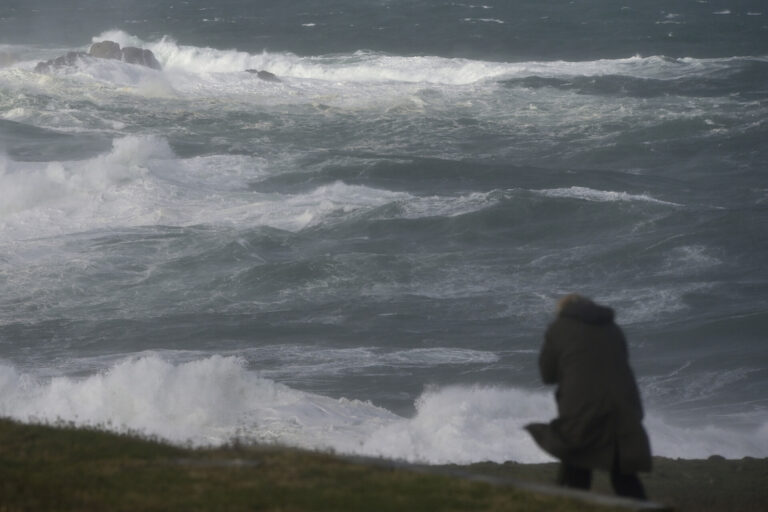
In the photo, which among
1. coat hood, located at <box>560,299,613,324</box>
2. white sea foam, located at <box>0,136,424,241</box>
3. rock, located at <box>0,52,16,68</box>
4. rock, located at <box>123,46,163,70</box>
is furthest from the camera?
rock, located at <box>0,52,16,68</box>

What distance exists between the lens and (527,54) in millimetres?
57812

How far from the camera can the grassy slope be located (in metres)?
6.78

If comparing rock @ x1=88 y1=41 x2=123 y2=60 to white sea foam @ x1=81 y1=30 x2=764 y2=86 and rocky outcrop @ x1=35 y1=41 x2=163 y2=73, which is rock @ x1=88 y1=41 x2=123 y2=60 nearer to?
rocky outcrop @ x1=35 y1=41 x2=163 y2=73

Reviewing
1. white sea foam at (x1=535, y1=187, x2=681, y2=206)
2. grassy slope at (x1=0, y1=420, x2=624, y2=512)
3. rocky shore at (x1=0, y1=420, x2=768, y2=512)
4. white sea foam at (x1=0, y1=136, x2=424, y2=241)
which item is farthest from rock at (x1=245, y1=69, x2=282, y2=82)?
grassy slope at (x1=0, y1=420, x2=624, y2=512)

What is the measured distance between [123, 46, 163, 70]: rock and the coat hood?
47734 millimetres

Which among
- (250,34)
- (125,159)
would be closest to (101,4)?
(250,34)

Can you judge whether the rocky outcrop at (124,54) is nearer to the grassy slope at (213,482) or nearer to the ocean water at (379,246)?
the ocean water at (379,246)

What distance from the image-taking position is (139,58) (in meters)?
53.4

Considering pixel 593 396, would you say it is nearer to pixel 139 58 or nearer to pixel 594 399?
pixel 594 399

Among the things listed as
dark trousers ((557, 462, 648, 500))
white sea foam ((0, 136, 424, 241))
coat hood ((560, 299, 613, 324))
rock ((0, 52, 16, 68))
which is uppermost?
coat hood ((560, 299, 613, 324))

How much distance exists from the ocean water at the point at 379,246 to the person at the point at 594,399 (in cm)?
320

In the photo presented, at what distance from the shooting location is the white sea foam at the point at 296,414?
591 inches

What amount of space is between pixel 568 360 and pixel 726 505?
14.8ft

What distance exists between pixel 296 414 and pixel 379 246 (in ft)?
31.7
